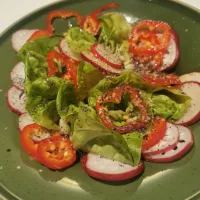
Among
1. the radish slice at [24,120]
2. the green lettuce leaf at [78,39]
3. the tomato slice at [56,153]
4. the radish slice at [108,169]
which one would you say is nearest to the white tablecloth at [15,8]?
the green lettuce leaf at [78,39]

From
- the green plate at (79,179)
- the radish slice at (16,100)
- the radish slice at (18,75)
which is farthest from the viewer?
the radish slice at (18,75)

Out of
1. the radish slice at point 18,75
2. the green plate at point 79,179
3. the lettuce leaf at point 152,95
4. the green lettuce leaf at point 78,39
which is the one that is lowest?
the green plate at point 79,179

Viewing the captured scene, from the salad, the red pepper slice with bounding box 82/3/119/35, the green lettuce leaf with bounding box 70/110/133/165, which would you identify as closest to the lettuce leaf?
the salad

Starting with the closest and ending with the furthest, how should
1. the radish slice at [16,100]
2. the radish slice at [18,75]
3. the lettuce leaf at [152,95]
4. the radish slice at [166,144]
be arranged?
1. the radish slice at [166,144]
2. the lettuce leaf at [152,95]
3. the radish slice at [16,100]
4. the radish slice at [18,75]

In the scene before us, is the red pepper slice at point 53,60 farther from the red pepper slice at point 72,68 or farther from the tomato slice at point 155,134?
the tomato slice at point 155,134

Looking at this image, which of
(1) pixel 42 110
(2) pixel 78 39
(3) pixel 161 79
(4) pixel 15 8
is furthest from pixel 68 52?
(4) pixel 15 8

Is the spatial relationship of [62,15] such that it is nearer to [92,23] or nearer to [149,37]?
[92,23]

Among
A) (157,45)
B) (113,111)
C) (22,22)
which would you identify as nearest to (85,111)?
(113,111)

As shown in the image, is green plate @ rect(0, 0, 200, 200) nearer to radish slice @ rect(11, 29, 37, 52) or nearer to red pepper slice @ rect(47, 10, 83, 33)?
radish slice @ rect(11, 29, 37, 52)
